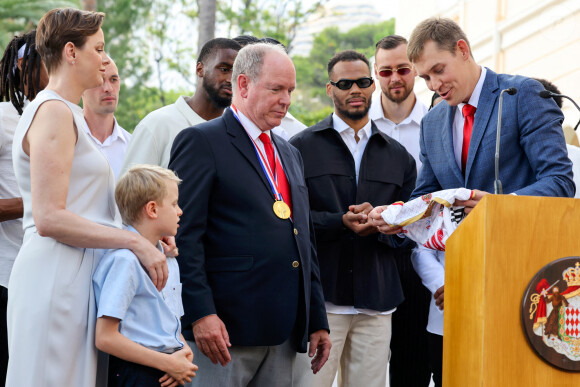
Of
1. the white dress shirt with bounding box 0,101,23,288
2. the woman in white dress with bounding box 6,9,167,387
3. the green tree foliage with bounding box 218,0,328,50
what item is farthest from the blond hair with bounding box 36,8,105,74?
the green tree foliage with bounding box 218,0,328,50

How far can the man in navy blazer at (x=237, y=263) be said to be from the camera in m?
3.87

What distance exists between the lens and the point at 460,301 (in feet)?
12.2

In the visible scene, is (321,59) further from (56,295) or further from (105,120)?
(56,295)

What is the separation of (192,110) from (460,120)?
163 centimetres

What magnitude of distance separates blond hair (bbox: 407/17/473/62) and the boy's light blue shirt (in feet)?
6.99

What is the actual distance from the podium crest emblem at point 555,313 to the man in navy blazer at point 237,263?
1.18 metres

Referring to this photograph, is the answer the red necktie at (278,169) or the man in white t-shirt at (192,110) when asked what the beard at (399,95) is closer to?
the man in white t-shirt at (192,110)

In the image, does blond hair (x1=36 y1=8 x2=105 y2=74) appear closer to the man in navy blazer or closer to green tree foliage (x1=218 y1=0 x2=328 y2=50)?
the man in navy blazer

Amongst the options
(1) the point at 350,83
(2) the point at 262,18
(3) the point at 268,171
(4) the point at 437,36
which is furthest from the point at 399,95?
(2) the point at 262,18

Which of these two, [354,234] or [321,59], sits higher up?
[321,59]

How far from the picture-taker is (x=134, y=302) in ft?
11.0

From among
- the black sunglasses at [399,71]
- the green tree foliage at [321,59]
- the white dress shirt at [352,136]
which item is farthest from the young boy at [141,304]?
the green tree foliage at [321,59]

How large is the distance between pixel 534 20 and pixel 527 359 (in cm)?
1198

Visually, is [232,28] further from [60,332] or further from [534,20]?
[60,332]
